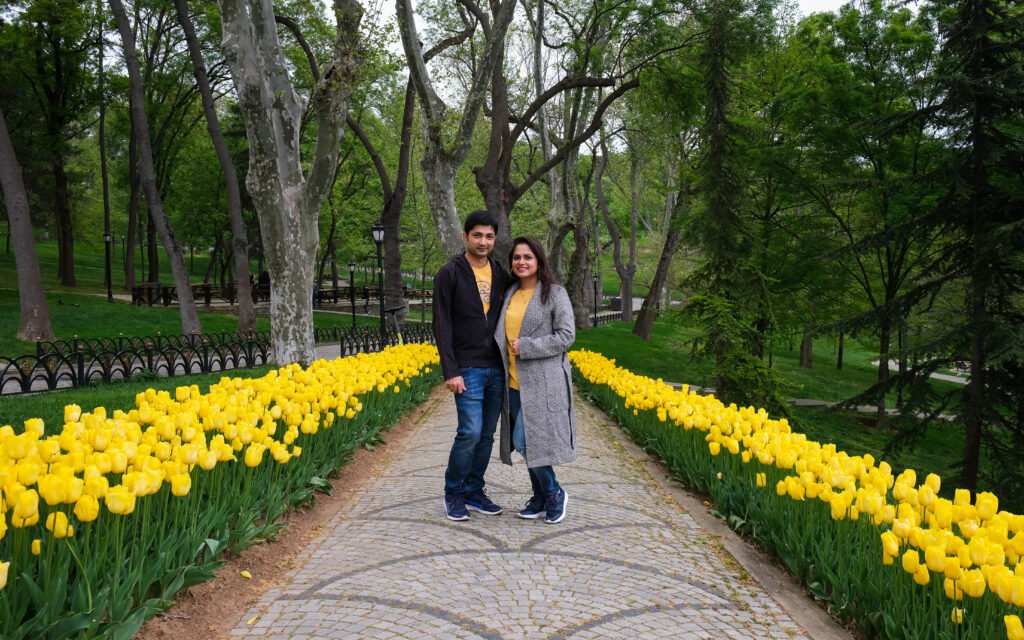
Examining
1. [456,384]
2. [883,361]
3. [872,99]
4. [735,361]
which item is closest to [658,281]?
[883,361]

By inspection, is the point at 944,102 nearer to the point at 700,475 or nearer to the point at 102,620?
the point at 700,475

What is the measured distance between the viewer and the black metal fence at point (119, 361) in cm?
936

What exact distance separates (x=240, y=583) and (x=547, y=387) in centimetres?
200

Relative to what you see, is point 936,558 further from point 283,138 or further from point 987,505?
point 283,138

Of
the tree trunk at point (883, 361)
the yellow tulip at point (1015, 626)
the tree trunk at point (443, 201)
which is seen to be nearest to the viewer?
the yellow tulip at point (1015, 626)

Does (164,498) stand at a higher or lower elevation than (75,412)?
lower

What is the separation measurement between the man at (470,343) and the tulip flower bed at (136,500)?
1.04 m

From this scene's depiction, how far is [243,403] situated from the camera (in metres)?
4.42

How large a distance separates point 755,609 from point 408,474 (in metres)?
3.31

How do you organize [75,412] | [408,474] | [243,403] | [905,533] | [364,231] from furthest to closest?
[364,231]
[408,474]
[243,403]
[75,412]
[905,533]

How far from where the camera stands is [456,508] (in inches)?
174

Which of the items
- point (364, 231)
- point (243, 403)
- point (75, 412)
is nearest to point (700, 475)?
point (243, 403)

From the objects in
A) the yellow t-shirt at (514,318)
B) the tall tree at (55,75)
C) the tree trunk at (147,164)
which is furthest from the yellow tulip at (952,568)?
the tall tree at (55,75)

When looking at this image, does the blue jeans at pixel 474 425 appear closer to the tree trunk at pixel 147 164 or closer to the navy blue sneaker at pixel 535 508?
the navy blue sneaker at pixel 535 508
